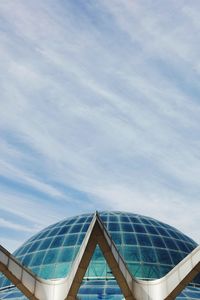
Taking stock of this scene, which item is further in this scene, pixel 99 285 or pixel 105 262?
pixel 105 262

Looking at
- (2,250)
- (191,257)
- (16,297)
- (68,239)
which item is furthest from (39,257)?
(191,257)

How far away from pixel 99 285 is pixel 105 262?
371 centimetres

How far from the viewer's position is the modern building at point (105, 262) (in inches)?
862

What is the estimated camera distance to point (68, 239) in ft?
119

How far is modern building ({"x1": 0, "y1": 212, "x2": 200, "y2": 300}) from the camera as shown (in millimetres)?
21891

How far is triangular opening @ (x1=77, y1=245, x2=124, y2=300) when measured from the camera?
27184mm

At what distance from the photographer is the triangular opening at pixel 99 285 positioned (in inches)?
1070

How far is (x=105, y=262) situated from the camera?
110ft

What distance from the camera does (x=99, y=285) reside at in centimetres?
2988

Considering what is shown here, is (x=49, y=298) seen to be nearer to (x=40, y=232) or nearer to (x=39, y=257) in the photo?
(x=39, y=257)

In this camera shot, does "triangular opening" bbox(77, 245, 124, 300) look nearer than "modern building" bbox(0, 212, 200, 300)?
No

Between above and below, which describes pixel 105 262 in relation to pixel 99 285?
above

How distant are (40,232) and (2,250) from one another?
21119 millimetres

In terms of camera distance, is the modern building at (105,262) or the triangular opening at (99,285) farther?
the triangular opening at (99,285)
